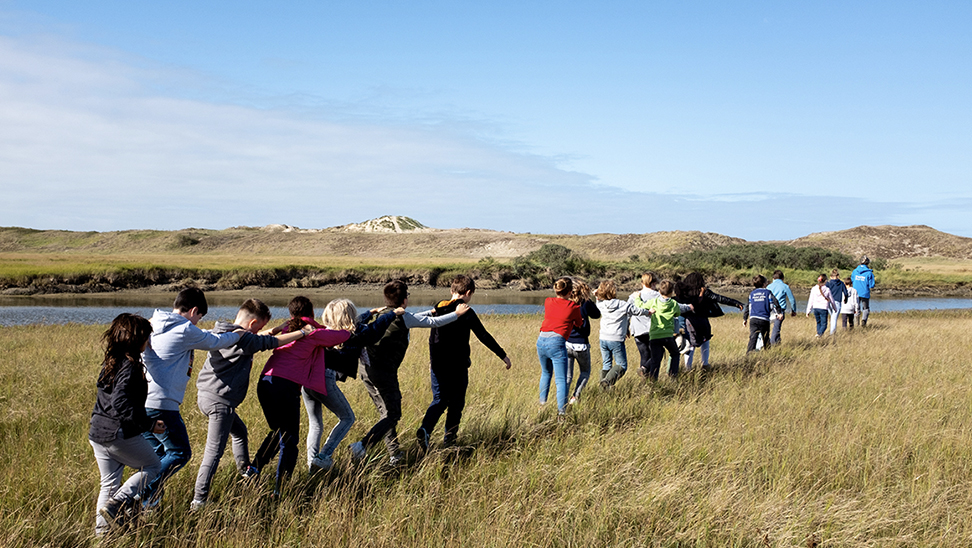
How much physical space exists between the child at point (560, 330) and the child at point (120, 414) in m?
4.19

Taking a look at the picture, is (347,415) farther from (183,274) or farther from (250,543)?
(183,274)

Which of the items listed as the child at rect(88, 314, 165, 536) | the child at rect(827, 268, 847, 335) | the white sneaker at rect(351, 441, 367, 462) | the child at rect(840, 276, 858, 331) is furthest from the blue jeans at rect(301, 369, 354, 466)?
the child at rect(840, 276, 858, 331)

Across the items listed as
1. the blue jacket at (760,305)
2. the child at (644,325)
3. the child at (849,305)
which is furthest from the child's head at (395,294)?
the child at (849,305)

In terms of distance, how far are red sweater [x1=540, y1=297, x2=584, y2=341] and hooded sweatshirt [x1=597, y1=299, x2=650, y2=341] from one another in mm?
902

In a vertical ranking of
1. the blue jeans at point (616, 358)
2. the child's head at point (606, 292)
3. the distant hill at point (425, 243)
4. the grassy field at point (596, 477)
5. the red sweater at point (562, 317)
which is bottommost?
the grassy field at point (596, 477)

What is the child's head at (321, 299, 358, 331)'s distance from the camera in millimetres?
4832

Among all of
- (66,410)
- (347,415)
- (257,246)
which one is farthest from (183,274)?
(257,246)

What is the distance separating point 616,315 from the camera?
26.0ft

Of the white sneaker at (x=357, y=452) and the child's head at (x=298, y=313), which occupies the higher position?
the child's head at (x=298, y=313)

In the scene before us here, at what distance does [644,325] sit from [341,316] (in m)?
4.93

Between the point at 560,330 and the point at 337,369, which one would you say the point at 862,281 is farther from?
the point at 337,369

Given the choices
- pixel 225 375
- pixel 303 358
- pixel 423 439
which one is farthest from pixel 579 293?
pixel 225 375

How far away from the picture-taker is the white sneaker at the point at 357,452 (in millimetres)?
5102

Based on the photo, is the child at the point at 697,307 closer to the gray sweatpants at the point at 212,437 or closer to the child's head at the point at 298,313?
the child's head at the point at 298,313
